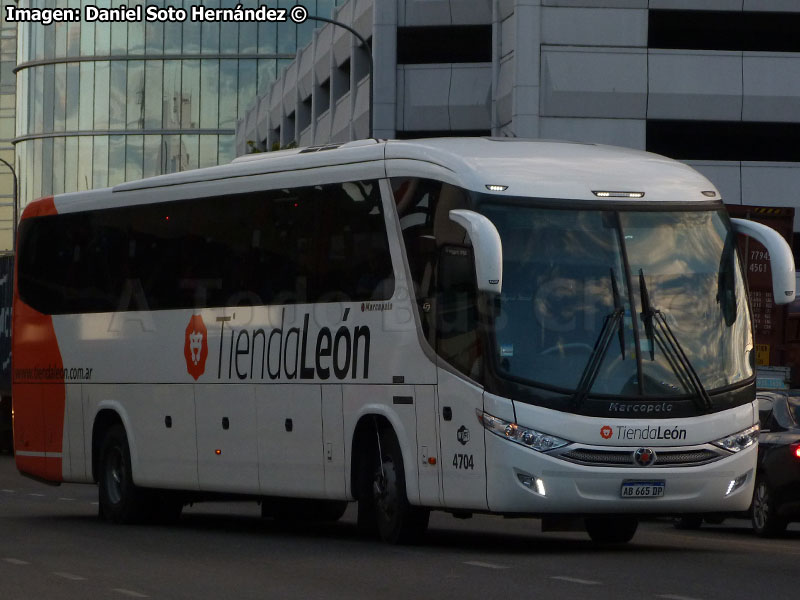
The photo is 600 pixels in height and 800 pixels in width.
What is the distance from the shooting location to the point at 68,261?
69.0 ft

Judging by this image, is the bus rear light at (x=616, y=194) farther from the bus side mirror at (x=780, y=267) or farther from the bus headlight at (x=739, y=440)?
the bus headlight at (x=739, y=440)

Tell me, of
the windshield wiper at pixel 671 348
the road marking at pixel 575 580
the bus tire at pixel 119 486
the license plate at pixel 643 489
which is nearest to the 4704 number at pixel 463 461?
the license plate at pixel 643 489

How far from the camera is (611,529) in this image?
16.1 metres

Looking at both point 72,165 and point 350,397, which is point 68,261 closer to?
point 350,397

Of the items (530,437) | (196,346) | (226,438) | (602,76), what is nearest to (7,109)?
(602,76)

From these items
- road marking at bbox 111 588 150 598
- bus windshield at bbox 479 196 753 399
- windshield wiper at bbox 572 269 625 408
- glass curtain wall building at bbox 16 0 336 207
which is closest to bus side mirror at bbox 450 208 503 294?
bus windshield at bbox 479 196 753 399

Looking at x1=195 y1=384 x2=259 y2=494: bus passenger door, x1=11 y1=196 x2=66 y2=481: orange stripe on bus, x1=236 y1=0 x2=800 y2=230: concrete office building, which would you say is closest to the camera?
x1=195 y1=384 x2=259 y2=494: bus passenger door

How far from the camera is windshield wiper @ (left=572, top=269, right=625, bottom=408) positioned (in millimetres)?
14070

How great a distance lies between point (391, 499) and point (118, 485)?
558cm

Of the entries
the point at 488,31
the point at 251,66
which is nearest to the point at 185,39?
the point at 251,66

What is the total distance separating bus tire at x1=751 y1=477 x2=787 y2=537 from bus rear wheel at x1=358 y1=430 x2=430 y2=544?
4.78 m

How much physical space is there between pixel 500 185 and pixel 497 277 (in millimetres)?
1170

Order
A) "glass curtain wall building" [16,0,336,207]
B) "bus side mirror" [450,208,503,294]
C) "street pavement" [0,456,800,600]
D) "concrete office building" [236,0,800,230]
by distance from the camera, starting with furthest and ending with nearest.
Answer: "glass curtain wall building" [16,0,336,207] < "concrete office building" [236,0,800,230] < "bus side mirror" [450,208,503,294] < "street pavement" [0,456,800,600]

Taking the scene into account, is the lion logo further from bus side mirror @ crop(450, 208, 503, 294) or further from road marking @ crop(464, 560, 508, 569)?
road marking @ crop(464, 560, 508, 569)
